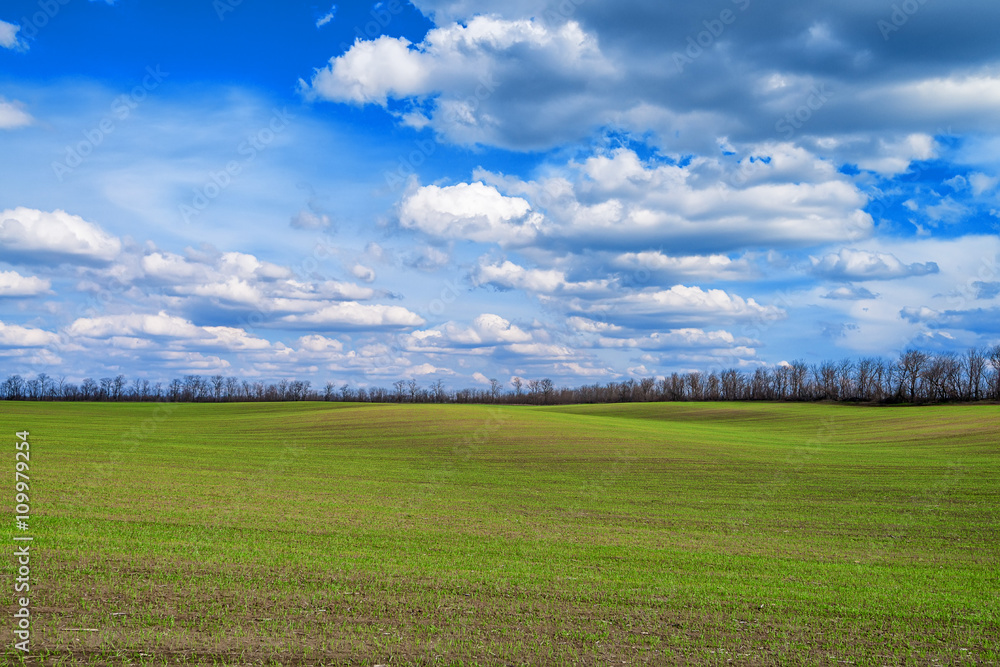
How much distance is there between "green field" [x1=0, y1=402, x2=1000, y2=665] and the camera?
9.66 metres

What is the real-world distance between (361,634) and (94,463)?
27.1 metres

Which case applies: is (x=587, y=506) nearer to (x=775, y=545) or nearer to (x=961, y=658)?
(x=775, y=545)

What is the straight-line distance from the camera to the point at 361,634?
983 centimetres

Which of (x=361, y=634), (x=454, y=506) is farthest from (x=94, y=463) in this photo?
(x=361, y=634)

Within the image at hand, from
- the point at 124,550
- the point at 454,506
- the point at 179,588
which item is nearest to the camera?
the point at 179,588

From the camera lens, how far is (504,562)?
583 inches

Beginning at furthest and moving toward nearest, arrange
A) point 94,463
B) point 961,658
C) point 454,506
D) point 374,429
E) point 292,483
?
point 374,429 → point 94,463 → point 292,483 → point 454,506 → point 961,658

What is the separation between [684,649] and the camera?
31.8ft

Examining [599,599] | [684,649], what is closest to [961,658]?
[684,649]

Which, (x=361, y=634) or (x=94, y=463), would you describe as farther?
(x=94, y=463)

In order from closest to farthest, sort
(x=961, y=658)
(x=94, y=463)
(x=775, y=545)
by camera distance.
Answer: (x=961, y=658)
(x=775, y=545)
(x=94, y=463)

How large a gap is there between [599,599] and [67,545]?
11.4 m

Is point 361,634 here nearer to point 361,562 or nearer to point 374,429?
point 361,562

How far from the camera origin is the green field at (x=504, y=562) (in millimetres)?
9656
